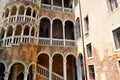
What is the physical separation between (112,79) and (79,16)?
871cm

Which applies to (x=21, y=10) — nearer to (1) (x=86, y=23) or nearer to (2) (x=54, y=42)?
(2) (x=54, y=42)

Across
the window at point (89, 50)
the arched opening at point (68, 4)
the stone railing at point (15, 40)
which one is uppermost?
the arched opening at point (68, 4)

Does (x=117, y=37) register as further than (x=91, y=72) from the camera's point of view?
No

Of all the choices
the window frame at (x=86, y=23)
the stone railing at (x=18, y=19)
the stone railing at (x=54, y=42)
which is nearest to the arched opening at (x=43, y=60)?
the stone railing at (x=54, y=42)

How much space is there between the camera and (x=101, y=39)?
1100 cm

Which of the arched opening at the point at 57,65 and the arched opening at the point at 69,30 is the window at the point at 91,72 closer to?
the arched opening at the point at 57,65

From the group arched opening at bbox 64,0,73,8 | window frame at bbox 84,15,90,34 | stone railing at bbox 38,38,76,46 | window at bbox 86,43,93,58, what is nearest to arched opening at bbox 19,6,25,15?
stone railing at bbox 38,38,76,46

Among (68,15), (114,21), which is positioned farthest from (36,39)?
(114,21)

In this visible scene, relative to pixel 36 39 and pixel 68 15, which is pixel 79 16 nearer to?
pixel 68 15

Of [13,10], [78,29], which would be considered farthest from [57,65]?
[13,10]

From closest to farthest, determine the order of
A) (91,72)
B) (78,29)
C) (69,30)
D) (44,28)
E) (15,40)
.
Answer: (15,40), (91,72), (78,29), (44,28), (69,30)

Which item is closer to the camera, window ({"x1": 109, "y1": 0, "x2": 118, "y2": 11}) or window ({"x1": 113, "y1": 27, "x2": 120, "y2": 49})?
window ({"x1": 113, "y1": 27, "x2": 120, "y2": 49})

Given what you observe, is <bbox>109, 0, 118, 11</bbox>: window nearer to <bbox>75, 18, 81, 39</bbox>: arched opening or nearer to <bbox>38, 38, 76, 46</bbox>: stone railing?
<bbox>75, 18, 81, 39</bbox>: arched opening

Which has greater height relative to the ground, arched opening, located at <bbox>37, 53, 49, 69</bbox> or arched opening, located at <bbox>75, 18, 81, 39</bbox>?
arched opening, located at <bbox>75, 18, 81, 39</bbox>
